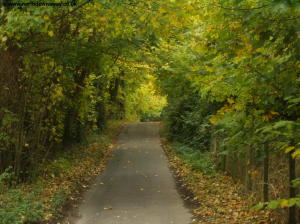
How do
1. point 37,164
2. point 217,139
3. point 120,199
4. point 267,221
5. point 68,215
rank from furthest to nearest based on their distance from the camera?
point 217,139 → point 37,164 → point 120,199 → point 68,215 → point 267,221

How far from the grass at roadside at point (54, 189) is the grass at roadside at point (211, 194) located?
337 cm

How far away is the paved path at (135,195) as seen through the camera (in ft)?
32.2

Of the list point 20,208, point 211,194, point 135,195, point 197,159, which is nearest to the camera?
point 20,208

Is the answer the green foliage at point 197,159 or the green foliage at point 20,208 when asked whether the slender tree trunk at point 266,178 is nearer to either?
the green foliage at point 20,208

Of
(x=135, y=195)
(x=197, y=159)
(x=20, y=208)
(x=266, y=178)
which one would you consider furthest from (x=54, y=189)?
(x=197, y=159)

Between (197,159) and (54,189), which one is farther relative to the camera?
(197,159)

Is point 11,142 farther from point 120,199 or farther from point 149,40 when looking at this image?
point 149,40

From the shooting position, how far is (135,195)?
12.3m

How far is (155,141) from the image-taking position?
1039 inches

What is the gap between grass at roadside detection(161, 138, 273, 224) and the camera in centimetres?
891

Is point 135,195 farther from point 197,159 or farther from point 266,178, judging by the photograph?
point 197,159

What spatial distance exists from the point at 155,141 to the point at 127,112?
21274 millimetres

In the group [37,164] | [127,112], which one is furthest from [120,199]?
[127,112]

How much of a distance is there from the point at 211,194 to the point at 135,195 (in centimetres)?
235
